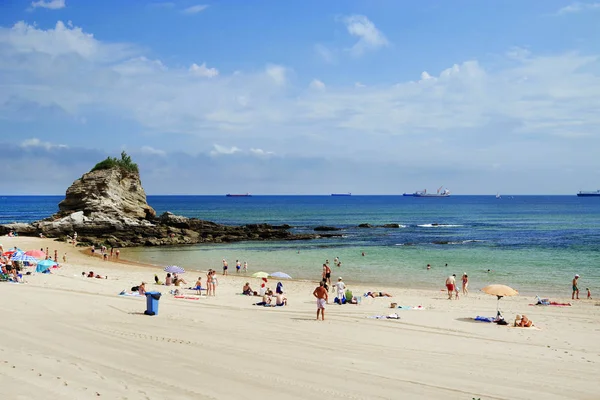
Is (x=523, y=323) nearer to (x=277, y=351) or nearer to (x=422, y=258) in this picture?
(x=277, y=351)

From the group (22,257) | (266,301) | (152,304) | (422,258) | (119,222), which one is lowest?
(422,258)

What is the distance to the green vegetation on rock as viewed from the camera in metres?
69.9

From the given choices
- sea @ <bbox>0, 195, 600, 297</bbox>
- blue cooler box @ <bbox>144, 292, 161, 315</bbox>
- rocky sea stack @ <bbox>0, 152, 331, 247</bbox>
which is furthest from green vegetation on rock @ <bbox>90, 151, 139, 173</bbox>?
blue cooler box @ <bbox>144, 292, 161, 315</bbox>

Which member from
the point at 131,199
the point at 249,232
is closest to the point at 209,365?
the point at 249,232

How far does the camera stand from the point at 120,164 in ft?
234

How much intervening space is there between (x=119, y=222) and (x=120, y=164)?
11.7 metres

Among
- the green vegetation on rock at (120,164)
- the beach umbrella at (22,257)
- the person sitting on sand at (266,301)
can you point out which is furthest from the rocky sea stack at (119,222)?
the person sitting on sand at (266,301)

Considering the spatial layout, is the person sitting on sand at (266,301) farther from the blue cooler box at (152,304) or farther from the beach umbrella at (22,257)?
the beach umbrella at (22,257)

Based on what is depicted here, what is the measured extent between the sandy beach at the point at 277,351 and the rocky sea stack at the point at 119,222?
38001 millimetres

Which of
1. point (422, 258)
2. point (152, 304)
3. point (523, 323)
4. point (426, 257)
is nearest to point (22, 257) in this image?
point (152, 304)

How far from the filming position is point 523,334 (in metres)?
17.0

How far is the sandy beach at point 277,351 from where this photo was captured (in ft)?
34.9

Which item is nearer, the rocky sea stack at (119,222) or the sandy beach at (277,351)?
the sandy beach at (277,351)

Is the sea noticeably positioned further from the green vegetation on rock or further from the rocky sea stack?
the green vegetation on rock
